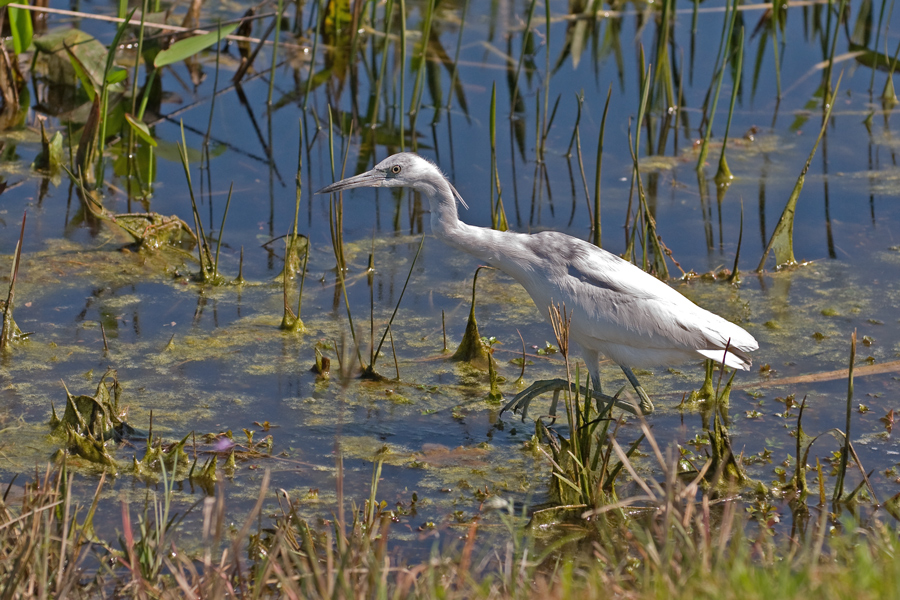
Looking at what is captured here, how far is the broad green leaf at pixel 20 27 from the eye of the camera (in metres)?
6.81

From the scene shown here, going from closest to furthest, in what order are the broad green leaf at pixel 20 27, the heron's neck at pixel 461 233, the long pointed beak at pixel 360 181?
the heron's neck at pixel 461 233 < the long pointed beak at pixel 360 181 < the broad green leaf at pixel 20 27

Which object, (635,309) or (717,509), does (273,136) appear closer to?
(635,309)

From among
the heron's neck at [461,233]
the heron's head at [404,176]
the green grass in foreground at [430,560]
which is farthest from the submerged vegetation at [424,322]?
the heron's head at [404,176]

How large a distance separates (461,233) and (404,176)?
1.27ft

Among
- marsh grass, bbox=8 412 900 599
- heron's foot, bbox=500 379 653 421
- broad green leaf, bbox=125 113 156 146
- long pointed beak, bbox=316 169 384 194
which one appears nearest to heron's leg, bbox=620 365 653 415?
heron's foot, bbox=500 379 653 421

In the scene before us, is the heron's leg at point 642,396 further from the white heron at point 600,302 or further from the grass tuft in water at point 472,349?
the grass tuft in water at point 472,349

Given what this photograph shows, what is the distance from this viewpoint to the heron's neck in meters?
4.57

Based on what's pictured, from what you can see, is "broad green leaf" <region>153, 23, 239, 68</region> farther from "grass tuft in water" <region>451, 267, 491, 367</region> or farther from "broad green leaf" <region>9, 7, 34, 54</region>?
"grass tuft in water" <region>451, 267, 491, 367</region>

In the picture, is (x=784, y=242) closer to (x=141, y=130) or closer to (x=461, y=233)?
(x=461, y=233)

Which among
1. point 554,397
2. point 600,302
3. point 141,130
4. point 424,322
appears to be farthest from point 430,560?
point 141,130

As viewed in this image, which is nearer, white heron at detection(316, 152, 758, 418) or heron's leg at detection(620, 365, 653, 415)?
white heron at detection(316, 152, 758, 418)

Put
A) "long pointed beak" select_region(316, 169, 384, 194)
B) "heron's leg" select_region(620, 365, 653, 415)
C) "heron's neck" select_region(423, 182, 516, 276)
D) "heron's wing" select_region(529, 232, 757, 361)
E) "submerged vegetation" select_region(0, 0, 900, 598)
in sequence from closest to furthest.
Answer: "submerged vegetation" select_region(0, 0, 900, 598)
"heron's wing" select_region(529, 232, 757, 361)
"heron's leg" select_region(620, 365, 653, 415)
"heron's neck" select_region(423, 182, 516, 276)
"long pointed beak" select_region(316, 169, 384, 194)

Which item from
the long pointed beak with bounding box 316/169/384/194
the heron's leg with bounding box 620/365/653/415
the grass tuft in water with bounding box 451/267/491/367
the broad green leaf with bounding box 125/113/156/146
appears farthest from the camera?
the broad green leaf with bounding box 125/113/156/146

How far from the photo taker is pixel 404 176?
4727 millimetres
